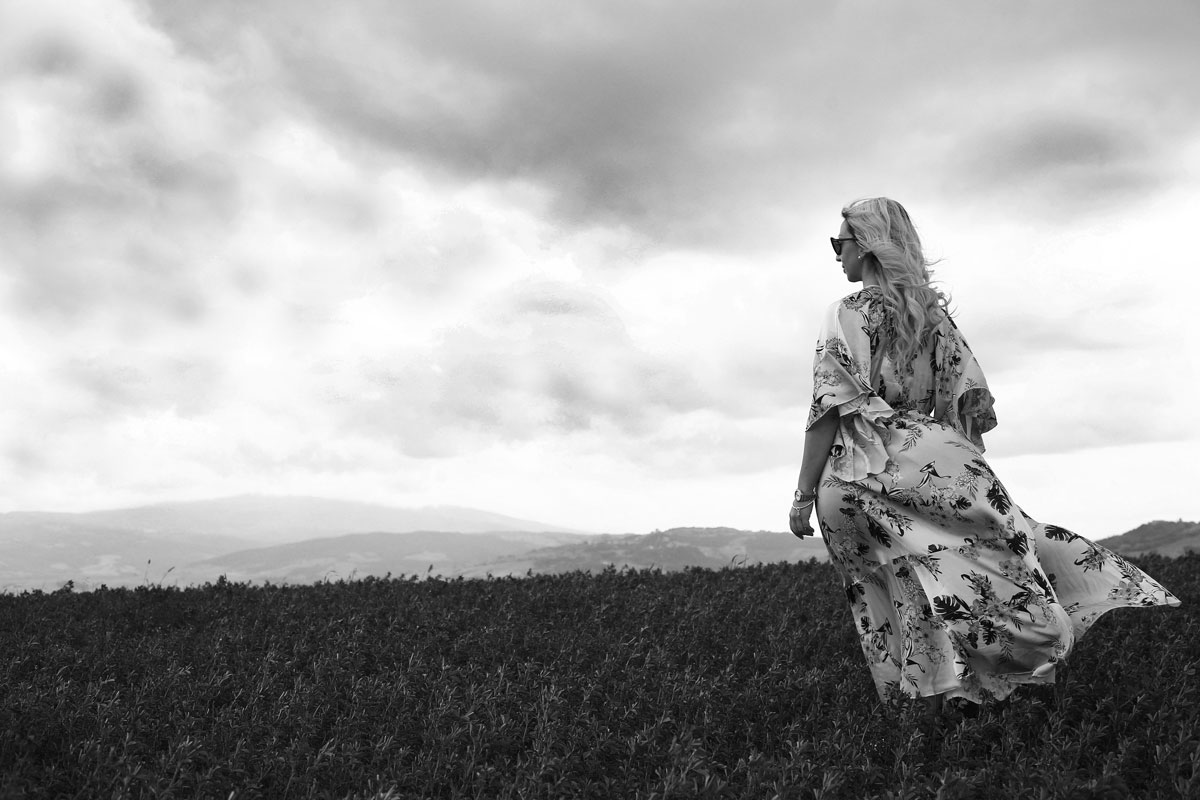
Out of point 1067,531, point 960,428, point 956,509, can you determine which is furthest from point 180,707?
point 1067,531

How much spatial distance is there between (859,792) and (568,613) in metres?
4.40

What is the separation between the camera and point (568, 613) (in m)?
8.54

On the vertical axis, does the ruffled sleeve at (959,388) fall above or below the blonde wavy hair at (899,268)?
below

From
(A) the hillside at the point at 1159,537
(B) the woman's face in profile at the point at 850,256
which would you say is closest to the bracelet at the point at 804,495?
(B) the woman's face in profile at the point at 850,256

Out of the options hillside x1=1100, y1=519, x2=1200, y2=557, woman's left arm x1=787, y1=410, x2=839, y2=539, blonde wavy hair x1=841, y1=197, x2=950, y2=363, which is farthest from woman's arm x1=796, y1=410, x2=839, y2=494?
hillside x1=1100, y1=519, x2=1200, y2=557

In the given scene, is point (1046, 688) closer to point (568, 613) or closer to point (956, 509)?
point (956, 509)

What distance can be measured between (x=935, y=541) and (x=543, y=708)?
253 centimetres

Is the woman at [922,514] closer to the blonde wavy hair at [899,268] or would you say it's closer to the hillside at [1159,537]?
the blonde wavy hair at [899,268]

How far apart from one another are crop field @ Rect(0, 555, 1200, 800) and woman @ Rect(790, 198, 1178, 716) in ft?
1.21

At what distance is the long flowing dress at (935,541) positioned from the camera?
545 centimetres

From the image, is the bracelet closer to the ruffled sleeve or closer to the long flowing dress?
the long flowing dress

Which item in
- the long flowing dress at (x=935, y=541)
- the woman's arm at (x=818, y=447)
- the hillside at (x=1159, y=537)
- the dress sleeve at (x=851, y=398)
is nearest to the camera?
the long flowing dress at (x=935, y=541)

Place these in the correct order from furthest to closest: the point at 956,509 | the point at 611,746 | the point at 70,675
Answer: the point at 70,675, the point at 956,509, the point at 611,746

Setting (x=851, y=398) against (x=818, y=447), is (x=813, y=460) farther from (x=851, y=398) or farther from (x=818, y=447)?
(x=851, y=398)
